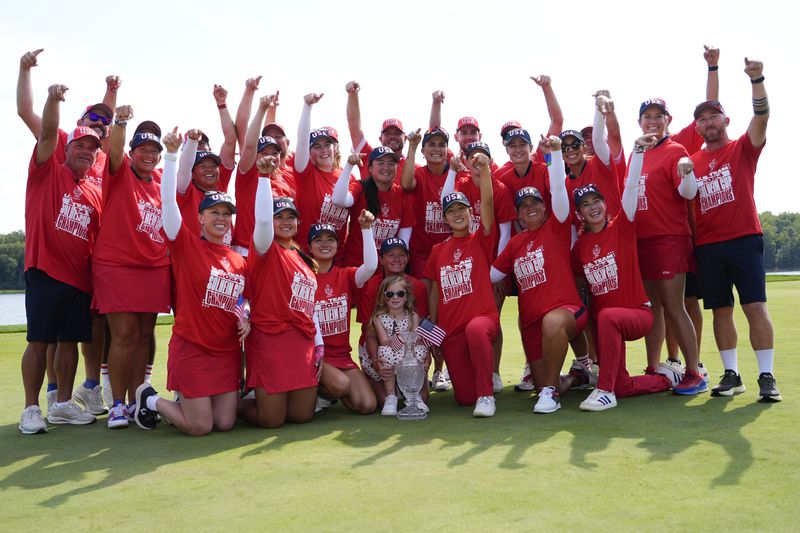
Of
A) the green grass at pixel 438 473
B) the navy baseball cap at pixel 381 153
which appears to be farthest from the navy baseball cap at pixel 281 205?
the green grass at pixel 438 473

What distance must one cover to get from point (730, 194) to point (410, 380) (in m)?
3.13

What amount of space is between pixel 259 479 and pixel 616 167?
14.7ft

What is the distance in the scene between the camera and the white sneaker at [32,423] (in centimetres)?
527

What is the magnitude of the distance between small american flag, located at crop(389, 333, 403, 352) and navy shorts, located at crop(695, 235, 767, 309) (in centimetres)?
265

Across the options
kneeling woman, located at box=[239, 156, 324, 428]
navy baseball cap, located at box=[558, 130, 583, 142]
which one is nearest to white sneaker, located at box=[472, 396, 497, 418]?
kneeling woman, located at box=[239, 156, 324, 428]

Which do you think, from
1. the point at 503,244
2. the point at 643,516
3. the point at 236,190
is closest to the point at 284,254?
the point at 236,190

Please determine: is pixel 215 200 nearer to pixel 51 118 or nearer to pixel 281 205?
pixel 281 205

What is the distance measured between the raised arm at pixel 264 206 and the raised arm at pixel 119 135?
109 centimetres

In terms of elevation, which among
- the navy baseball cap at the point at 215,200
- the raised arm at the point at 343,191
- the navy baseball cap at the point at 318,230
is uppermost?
the raised arm at the point at 343,191

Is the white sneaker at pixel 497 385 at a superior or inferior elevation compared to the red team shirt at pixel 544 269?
inferior

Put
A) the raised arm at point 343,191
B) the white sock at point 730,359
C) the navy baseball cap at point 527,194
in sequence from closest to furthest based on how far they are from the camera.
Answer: the white sock at point 730,359 < the navy baseball cap at point 527,194 < the raised arm at point 343,191

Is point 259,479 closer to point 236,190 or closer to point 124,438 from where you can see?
point 124,438

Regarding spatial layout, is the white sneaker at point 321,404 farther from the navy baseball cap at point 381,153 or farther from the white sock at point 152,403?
the navy baseball cap at point 381,153

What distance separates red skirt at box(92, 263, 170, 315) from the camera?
18.3 ft
